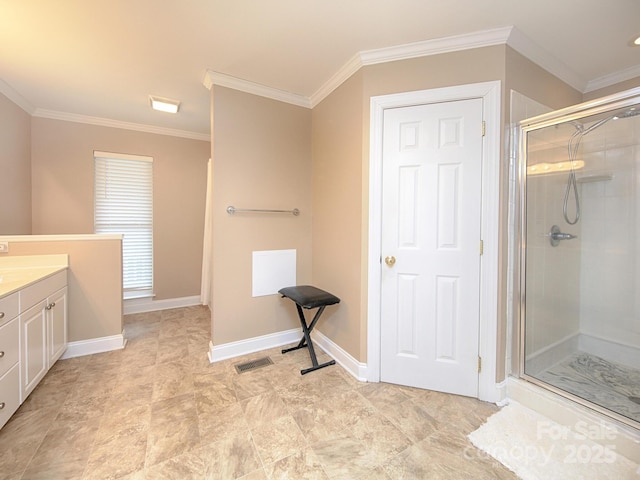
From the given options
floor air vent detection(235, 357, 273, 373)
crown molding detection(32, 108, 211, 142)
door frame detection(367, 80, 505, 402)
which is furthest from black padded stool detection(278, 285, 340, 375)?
crown molding detection(32, 108, 211, 142)

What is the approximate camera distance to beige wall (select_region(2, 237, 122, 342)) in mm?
2311

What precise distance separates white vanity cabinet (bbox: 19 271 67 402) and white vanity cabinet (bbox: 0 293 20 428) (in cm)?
6

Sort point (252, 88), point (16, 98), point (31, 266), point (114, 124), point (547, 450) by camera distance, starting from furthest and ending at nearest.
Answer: point (114, 124) < point (16, 98) < point (252, 88) < point (31, 266) < point (547, 450)

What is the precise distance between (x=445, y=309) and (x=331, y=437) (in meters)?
1.08

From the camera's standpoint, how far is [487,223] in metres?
1.72

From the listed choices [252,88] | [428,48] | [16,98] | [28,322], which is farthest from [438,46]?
[16,98]

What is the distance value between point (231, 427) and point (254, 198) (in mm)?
1738

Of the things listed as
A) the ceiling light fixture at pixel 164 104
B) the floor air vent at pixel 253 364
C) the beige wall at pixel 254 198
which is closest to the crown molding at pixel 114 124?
the ceiling light fixture at pixel 164 104

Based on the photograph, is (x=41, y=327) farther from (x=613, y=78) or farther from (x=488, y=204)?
(x=613, y=78)

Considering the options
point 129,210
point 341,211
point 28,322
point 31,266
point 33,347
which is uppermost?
point 129,210

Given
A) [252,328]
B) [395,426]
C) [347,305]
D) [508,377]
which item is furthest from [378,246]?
[252,328]

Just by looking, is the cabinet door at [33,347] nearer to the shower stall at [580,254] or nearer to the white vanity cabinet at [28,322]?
the white vanity cabinet at [28,322]

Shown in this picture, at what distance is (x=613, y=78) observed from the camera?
217 cm

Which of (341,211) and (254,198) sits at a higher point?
(254,198)
